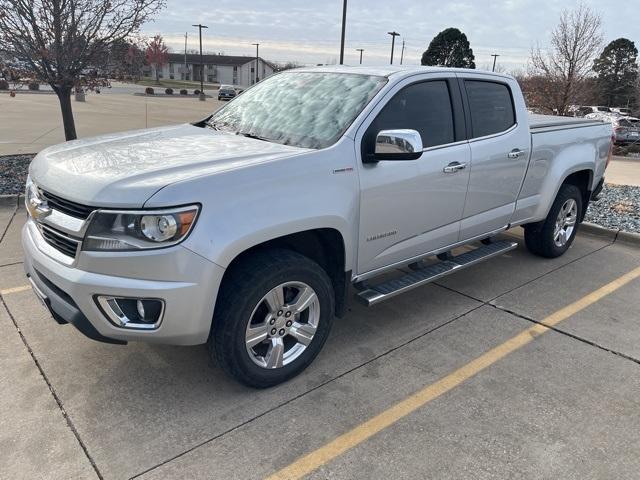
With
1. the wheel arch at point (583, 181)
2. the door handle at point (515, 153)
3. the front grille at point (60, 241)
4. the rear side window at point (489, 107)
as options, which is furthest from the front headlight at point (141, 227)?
the wheel arch at point (583, 181)

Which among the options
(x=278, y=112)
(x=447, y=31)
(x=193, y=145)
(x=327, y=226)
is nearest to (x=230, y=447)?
(x=327, y=226)

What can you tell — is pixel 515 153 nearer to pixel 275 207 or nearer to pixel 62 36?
pixel 275 207

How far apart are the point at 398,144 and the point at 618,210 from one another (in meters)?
5.80

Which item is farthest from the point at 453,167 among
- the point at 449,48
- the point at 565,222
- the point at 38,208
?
the point at 449,48

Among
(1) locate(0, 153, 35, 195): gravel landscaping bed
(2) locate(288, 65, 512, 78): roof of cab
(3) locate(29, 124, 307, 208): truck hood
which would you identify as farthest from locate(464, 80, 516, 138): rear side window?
(1) locate(0, 153, 35, 195): gravel landscaping bed

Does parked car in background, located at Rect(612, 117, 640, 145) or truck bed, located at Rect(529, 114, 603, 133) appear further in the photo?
parked car in background, located at Rect(612, 117, 640, 145)

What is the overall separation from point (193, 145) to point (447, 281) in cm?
280

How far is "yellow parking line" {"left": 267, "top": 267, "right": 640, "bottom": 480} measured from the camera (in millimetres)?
2553

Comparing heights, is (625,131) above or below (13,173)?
above

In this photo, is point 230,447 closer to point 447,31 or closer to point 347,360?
point 347,360

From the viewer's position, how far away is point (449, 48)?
1614 inches

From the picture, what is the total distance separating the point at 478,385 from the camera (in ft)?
10.7

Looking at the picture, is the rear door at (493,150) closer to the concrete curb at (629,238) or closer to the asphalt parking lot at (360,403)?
the asphalt parking lot at (360,403)

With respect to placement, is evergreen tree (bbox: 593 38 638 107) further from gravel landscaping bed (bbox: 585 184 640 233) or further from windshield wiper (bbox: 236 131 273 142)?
windshield wiper (bbox: 236 131 273 142)
